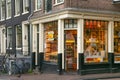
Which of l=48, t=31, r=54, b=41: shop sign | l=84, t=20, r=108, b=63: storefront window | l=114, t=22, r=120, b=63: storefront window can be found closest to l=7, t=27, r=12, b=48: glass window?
l=48, t=31, r=54, b=41: shop sign

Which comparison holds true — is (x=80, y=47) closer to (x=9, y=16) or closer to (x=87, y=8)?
(x=87, y=8)

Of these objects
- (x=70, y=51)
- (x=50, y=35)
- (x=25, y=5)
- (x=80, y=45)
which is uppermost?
(x=25, y=5)

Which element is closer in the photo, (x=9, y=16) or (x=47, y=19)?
(x=47, y=19)

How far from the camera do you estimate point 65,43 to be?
63.5ft

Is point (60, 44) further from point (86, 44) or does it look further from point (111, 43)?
point (111, 43)

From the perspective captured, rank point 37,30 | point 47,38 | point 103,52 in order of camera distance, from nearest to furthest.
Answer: point 103,52, point 47,38, point 37,30

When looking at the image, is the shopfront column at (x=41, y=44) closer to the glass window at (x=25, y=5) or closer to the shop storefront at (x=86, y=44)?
the shop storefront at (x=86, y=44)

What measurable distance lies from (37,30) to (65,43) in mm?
4147

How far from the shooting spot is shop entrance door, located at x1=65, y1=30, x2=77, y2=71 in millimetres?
19375

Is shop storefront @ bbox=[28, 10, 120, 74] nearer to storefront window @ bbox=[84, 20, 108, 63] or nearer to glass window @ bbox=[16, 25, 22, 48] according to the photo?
storefront window @ bbox=[84, 20, 108, 63]

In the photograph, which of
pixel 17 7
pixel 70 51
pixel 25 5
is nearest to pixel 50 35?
pixel 70 51

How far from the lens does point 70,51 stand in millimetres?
19453

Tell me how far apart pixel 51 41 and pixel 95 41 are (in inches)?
116

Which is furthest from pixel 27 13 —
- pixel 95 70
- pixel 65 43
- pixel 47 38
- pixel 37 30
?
pixel 95 70
